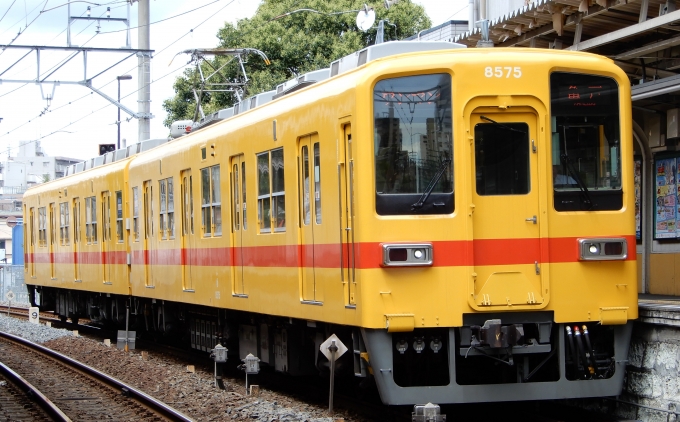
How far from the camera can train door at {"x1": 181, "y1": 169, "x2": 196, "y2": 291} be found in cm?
1375

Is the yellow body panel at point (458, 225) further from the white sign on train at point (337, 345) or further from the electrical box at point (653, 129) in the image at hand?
the electrical box at point (653, 129)

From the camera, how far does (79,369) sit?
14.7 m

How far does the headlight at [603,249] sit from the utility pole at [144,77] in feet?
48.3

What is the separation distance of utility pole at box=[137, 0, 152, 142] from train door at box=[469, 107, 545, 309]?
566 inches

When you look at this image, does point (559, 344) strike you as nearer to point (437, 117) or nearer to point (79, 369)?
point (437, 117)

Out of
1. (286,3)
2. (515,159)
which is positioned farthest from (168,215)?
(286,3)

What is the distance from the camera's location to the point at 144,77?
21.9 m

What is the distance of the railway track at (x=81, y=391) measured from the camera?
10.6 m

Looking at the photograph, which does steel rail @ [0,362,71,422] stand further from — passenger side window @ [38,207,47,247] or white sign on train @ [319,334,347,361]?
passenger side window @ [38,207,47,247]

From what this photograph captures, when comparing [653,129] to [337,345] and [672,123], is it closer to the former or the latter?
[672,123]

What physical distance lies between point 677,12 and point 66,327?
17.8 metres

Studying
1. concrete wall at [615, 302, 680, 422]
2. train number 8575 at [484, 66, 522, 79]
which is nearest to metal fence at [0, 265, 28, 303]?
concrete wall at [615, 302, 680, 422]

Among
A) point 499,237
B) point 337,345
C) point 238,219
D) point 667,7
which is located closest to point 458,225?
point 499,237

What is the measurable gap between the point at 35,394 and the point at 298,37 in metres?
21.3
